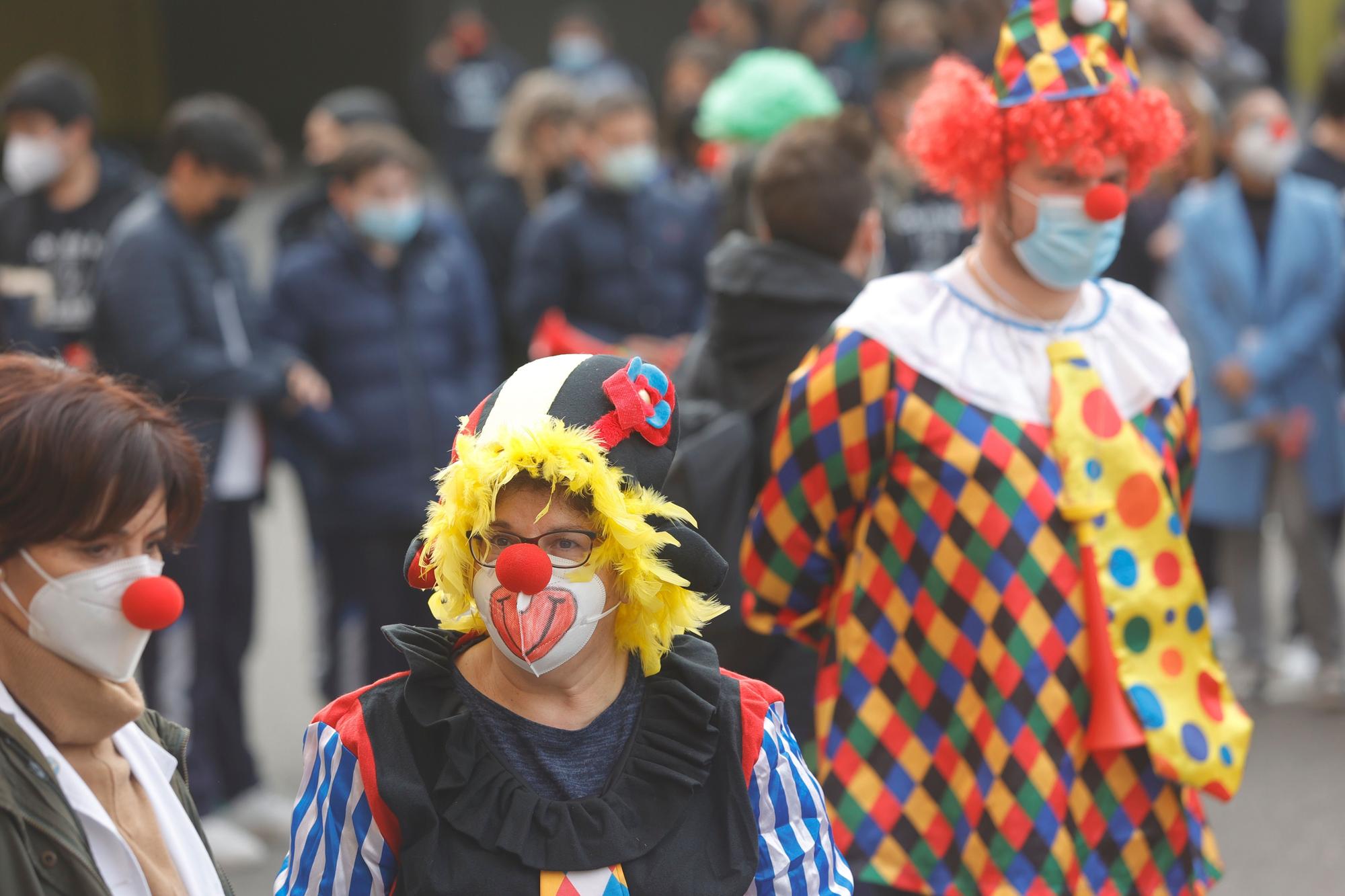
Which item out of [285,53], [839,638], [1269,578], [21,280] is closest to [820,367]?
[839,638]

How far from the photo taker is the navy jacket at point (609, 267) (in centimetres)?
700

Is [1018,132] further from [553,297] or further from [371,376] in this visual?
[553,297]

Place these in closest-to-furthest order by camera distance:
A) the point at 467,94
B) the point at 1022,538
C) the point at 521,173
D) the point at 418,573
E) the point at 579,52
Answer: the point at 418,573, the point at 1022,538, the point at 521,173, the point at 467,94, the point at 579,52

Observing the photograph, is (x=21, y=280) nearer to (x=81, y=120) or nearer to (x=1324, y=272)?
(x=81, y=120)

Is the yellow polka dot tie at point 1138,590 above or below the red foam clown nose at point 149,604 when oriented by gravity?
below

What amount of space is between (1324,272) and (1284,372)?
41 centimetres

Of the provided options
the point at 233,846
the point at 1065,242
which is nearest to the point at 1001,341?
the point at 1065,242

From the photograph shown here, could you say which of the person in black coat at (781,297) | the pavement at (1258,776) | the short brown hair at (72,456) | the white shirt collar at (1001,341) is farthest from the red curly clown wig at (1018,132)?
the pavement at (1258,776)

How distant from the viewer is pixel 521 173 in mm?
8531

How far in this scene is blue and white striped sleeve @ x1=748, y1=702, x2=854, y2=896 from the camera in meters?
2.25

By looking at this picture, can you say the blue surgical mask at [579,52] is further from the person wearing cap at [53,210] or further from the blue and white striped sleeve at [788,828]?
the blue and white striped sleeve at [788,828]

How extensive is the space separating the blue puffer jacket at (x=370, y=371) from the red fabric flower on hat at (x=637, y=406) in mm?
3628

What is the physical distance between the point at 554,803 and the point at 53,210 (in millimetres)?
4488

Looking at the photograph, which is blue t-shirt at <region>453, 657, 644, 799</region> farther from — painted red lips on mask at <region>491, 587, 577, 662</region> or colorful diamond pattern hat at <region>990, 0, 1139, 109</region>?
colorful diamond pattern hat at <region>990, 0, 1139, 109</region>
